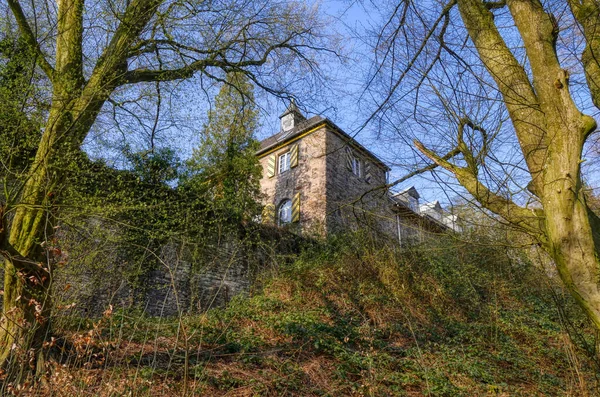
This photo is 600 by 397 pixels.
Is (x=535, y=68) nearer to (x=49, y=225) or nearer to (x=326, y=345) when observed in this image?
(x=326, y=345)

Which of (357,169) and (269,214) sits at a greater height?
(357,169)

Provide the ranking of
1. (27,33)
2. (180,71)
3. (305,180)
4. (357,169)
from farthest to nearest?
(357,169), (305,180), (180,71), (27,33)

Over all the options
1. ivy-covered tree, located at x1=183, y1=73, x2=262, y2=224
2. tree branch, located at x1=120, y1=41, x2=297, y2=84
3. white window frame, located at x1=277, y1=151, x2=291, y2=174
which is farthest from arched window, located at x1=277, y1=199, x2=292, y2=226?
tree branch, located at x1=120, y1=41, x2=297, y2=84

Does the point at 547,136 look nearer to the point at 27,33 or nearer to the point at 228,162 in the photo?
the point at 27,33

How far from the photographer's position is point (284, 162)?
18625 mm

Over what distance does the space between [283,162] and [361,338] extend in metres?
12.9

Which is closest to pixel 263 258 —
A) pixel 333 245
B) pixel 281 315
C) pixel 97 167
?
pixel 333 245

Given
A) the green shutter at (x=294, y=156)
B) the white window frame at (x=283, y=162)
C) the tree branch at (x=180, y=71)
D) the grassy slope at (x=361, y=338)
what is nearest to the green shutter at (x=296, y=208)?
the green shutter at (x=294, y=156)

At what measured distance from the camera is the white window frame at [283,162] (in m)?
18.3

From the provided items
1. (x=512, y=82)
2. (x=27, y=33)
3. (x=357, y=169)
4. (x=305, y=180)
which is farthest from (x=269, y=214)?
(x=512, y=82)

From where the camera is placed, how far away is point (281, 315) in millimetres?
7211

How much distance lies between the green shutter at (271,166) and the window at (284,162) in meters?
0.33

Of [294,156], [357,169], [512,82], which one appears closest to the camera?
[512,82]

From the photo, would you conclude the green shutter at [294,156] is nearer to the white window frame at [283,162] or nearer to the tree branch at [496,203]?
the white window frame at [283,162]
